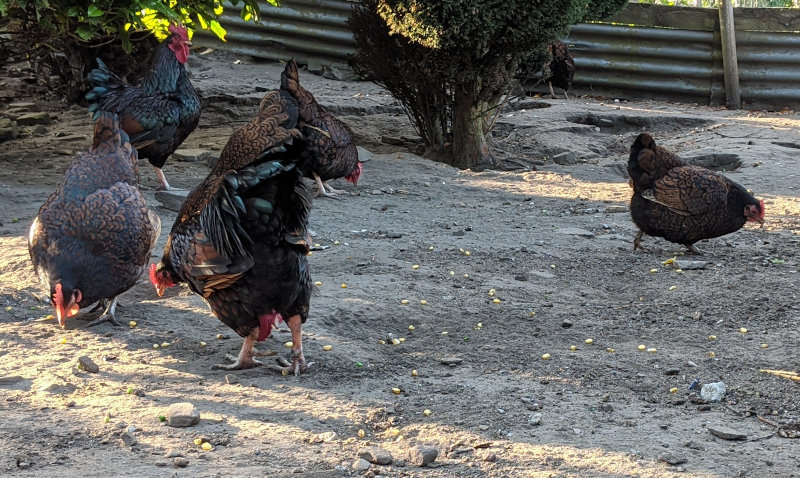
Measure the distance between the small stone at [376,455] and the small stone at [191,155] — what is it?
267 inches

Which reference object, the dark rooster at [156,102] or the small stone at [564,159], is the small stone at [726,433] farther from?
the small stone at [564,159]

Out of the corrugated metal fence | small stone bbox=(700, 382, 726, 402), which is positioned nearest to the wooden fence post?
the corrugated metal fence

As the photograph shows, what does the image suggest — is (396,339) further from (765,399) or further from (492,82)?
(492,82)

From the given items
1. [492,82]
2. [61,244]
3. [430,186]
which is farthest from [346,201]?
[61,244]

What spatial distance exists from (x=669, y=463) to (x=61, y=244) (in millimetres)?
3298

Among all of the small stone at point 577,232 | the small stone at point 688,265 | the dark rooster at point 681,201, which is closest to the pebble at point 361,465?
the small stone at point 688,265

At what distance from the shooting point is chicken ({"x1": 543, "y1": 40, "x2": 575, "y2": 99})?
1348 cm

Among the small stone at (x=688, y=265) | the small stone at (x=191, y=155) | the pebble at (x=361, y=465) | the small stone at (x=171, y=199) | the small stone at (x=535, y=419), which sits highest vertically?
the small stone at (x=191, y=155)

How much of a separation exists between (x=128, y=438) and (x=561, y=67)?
11360mm

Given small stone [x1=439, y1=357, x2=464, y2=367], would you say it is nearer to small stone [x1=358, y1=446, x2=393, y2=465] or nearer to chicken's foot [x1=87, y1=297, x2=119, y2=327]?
small stone [x1=358, y1=446, x2=393, y2=465]

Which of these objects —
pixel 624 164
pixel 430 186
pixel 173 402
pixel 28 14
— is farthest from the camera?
pixel 624 164

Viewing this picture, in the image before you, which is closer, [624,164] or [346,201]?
[346,201]

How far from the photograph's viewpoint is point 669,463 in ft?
11.1

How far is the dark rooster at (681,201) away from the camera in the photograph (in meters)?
6.64
